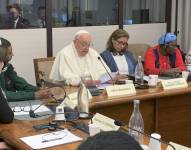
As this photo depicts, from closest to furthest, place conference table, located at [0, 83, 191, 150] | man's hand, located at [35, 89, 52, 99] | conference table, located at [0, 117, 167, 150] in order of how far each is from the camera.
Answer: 1. conference table, located at [0, 117, 167, 150]
2. man's hand, located at [35, 89, 52, 99]
3. conference table, located at [0, 83, 191, 150]

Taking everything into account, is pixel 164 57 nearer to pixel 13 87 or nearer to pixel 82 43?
pixel 82 43

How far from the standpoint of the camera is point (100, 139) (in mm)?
856

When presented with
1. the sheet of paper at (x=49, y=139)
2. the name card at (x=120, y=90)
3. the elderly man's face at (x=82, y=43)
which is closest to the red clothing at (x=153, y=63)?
the elderly man's face at (x=82, y=43)

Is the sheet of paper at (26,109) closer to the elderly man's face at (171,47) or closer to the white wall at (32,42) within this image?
the elderly man's face at (171,47)

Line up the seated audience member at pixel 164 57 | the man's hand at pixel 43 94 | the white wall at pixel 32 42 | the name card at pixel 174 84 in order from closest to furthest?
the man's hand at pixel 43 94 < the name card at pixel 174 84 < the seated audience member at pixel 164 57 < the white wall at pixel 32 42

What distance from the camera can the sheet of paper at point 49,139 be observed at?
195 cm

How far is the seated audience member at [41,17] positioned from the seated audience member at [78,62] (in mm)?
1582

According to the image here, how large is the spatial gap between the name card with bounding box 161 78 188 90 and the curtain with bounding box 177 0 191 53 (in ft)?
9.15

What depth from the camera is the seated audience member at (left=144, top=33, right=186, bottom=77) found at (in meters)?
4.11

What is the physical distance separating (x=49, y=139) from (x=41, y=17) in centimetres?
340

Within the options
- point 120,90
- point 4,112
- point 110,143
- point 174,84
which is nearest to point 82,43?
point 120,90

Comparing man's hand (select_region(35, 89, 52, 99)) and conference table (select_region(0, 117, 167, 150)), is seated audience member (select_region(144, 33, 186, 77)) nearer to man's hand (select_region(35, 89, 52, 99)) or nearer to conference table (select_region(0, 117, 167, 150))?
man's hand (select_region(35, 89, 52, 99))

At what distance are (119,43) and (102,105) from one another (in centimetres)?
129

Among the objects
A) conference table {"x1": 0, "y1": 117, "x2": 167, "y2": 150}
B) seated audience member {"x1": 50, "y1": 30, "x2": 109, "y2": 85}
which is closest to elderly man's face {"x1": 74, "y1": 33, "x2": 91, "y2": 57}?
seated audience member {"x1": 50, "y1": 30, "x2": 109, "y2": 85}
